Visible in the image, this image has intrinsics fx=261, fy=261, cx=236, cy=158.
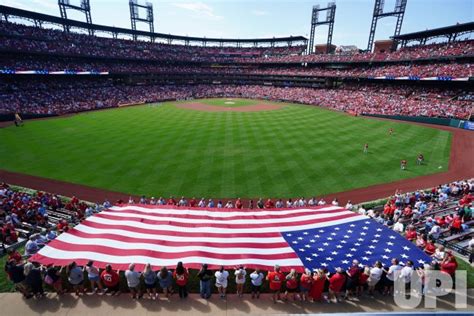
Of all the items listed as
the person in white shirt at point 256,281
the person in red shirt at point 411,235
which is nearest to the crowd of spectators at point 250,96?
the person in red shirt at point 411,235

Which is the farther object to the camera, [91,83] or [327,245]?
[91,83]

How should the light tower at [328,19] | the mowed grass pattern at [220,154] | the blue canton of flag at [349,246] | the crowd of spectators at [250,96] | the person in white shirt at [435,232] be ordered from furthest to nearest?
1. the light tower at [328,19]
2. the crowd of spectators at [250,96]
3. the mowed grass pattern at [220,154]
4. the person in white shirt at [435,232]
5. the blue canton of flag at [349,246]

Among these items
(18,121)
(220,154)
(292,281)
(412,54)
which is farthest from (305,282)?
(412,54)

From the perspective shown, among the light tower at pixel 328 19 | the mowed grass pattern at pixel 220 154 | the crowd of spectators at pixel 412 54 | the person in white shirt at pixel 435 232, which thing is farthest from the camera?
the light tower at pixel 328 19

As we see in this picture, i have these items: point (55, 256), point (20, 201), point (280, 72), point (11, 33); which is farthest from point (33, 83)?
point (280, 72)

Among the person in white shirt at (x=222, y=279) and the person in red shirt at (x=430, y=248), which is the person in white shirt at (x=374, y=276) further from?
the person in white shirt at (x=222, y=279)

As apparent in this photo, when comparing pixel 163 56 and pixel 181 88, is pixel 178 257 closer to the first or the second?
pixel 181 88

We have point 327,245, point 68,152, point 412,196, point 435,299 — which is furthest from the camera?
point 68,152

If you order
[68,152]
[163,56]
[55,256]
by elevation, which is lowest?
[68,152]
